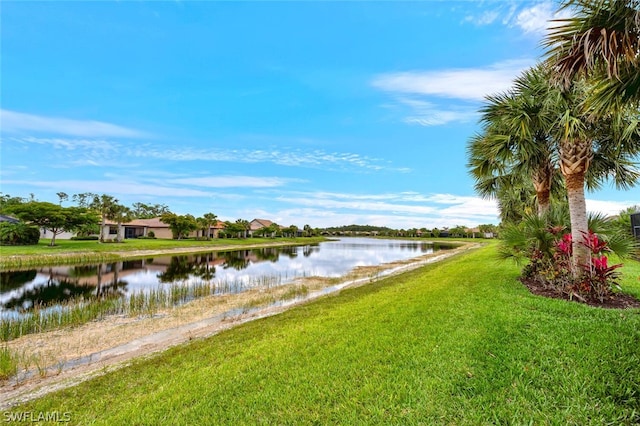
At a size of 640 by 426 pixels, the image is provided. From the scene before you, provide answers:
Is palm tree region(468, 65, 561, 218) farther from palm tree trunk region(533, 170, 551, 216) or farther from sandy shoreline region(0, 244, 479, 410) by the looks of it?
sandy shoreline region(0, 244, 479, 410)

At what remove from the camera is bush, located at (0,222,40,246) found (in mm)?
30406

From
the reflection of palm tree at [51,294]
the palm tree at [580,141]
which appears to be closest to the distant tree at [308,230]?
the reflection of palm tree at [51,294]

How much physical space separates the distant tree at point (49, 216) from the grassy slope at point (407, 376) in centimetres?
3634

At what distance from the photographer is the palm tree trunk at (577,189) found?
643cm

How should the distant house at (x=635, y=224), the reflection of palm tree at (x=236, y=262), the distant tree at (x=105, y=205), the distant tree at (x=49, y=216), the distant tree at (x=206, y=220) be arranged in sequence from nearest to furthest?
1. the distant house at (x=635, y=224)
2. the reflection of palm tree at (x=236, y=262)
3. the distant tree at (x=49, y=216)
4. the distant tree at (x=105, y=205)
5. the distant tree at (x=206, y=220)

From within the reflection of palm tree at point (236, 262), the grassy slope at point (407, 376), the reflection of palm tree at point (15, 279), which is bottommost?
the reflection of palm tree at point (236, 262)

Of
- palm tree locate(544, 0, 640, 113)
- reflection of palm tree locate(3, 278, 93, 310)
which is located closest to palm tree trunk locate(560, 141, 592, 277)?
palm tree locate(544, 0, 640, 113)

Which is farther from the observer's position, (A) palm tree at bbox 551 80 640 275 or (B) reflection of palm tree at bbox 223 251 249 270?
(B) reflection of palm tree at bbox 223 251 249 270

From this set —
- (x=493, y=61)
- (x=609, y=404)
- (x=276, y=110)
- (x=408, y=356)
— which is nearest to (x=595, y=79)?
(x=609, y=404)

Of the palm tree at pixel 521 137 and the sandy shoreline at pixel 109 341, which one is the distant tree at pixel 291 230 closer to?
the sandy shoreline at pixel 109 341

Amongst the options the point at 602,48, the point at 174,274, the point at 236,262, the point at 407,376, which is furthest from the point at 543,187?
the point at 236,262

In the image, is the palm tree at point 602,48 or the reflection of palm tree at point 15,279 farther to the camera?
the reflection of palm tree at point 15,279

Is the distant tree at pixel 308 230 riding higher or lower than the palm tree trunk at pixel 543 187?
lower

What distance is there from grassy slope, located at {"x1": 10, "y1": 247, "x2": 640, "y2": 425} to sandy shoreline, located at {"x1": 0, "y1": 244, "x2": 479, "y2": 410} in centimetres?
122
